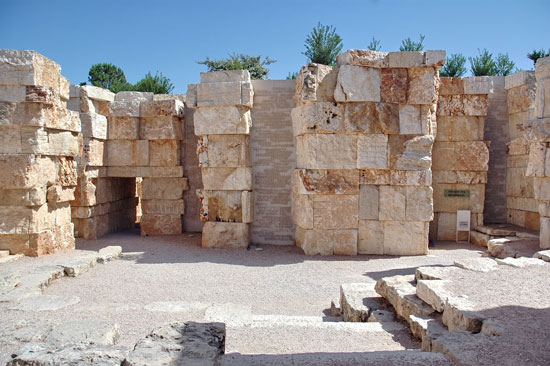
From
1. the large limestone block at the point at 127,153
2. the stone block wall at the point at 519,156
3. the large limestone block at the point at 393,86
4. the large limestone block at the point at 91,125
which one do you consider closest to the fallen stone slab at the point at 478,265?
the large limestone block at the point at 393,86

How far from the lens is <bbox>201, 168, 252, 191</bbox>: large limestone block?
8.67 meters

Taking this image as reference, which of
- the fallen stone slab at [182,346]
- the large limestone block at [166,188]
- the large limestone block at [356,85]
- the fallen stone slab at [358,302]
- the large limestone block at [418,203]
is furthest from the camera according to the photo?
the large limestone block at [166,188]

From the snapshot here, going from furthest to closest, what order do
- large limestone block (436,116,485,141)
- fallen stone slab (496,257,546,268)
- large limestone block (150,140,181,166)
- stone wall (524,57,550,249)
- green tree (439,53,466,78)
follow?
green tree (439,53,466,78)
large limestone block (150,140,181,166)
large limestone block (436,116,485,141)
stone wall (524,57,550,249)
fallen stone slab (496,257,546,268)

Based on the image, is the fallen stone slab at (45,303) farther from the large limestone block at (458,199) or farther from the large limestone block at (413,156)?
the large limestone block at (458,199)

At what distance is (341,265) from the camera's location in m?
7.40

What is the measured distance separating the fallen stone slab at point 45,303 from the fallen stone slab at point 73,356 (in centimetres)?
203

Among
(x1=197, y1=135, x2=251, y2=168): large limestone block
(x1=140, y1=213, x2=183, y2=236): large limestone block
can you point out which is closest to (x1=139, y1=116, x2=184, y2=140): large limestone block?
(x1=197, y1=135, x2=251, y2=168): large limestone block

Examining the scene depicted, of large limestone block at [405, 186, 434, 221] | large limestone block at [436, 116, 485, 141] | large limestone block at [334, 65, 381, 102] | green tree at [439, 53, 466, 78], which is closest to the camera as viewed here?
large limestone block at [334, 65, 381, 102]

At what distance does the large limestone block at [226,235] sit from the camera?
28.6ft

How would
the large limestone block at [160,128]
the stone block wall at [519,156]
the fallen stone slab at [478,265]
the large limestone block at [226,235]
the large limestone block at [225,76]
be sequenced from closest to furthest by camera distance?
the fallen stone slab at [478,265] → the large limestone block at [225,76] → the large limestone block at [226,235] → the stone block wall at [519,156] → the large limestone block at [160,128]

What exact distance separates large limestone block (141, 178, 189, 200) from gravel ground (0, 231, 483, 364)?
1.33 m

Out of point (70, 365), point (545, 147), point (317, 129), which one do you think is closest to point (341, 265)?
point (317, 129)

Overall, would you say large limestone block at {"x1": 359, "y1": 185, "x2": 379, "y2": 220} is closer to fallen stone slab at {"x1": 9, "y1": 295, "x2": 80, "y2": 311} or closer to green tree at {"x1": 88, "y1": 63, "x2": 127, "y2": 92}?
fallen stone slab at {"x1": 9, "y1": 295, "x2": 80, "y2": 311}

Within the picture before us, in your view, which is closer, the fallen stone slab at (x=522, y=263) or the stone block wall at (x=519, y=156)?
the fallen stone slab at (x=522, y=263)
